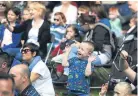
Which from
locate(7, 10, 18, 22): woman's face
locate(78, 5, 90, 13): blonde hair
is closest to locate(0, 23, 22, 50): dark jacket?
locate(7, 10, 18, 22): woman's face

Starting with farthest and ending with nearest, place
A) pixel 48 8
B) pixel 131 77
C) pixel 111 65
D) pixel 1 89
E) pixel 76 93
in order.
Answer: pixel 48 8, pixel 111 65, pixel 76 93, pixel 131 77, pixel 1 89

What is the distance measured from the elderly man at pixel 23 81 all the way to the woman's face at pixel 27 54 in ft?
4.57

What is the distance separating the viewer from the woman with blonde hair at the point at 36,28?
1046cm

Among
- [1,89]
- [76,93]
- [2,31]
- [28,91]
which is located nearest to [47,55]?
[2,31]

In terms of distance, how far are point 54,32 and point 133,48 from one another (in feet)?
6.01

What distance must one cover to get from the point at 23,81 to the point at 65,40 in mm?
3099

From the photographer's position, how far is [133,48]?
31.6 ft

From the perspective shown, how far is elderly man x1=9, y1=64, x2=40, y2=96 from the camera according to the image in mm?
6780

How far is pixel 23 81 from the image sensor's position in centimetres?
693

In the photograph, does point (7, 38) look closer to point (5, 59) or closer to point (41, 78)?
point (41, 78)

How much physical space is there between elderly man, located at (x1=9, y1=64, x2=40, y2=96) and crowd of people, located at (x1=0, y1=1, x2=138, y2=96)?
0.5 inches

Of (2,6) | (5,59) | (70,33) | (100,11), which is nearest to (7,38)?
(2,6)

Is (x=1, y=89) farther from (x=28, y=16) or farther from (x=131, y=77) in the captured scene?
(x=28, y=16)

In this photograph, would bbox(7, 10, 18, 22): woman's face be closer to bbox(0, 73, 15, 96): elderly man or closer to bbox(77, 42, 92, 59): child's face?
bbox(77, 42, 92, 59): child's face
